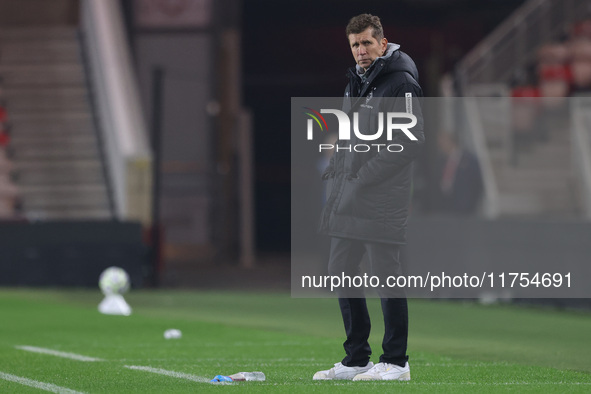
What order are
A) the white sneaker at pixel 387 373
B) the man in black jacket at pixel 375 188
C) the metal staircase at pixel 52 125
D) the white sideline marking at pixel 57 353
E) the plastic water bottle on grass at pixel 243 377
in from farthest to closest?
1. the metal staircase at pixel 52 125
2. the white sideline marking at pixel 57 353
3. the plastic water bottle on grass at pixel 243 377
4. the white sneaker at pixel 387 373
5. the man in black jacket at pixel 375 188

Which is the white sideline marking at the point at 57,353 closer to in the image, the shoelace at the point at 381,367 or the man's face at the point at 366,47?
the shoelace at the point at 381,367

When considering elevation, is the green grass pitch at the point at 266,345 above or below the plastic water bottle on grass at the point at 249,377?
below

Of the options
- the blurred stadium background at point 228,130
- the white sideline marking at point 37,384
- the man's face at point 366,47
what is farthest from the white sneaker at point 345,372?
the blurred stadium background at point 228,130

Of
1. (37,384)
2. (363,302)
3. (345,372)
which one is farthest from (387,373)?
(37,384)

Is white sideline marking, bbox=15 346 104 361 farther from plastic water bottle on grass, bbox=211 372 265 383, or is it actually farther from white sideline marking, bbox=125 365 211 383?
plastic water bottle on grass, bbox=211 372 265 383

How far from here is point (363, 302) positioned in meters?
8.27

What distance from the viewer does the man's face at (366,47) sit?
7965mm

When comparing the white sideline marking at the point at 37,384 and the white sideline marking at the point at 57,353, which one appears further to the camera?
the white sideline marking at the point at 57,353

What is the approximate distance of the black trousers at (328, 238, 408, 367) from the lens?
804cm

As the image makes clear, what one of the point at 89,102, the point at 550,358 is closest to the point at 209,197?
the point at 89,102

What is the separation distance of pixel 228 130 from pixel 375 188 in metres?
20.4

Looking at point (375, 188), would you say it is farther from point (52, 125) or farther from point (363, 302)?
point (52, 125)

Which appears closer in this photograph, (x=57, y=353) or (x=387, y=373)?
(x=387, y=373)

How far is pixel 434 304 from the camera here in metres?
17.3
